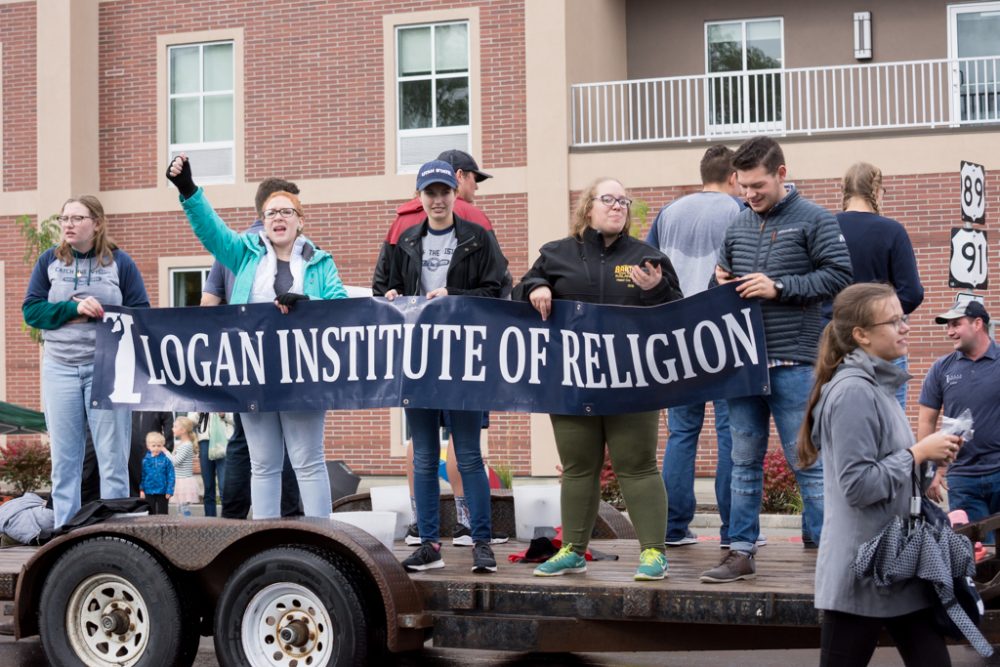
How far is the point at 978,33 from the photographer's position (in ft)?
77.6

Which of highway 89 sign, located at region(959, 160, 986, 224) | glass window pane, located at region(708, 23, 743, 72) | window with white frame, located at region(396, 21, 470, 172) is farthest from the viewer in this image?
glass window pane, located at region(708, 23, 743, 72)

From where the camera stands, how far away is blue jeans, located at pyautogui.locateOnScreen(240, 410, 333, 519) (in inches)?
283

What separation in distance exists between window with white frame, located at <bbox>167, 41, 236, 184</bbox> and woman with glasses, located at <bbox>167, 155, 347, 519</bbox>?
1672cm

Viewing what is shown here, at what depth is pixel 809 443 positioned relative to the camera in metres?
4.84

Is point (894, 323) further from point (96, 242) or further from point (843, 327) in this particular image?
point (96, 242)

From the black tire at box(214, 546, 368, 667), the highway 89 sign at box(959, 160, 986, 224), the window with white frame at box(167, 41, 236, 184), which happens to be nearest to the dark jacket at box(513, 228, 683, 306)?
the black tire at box(214, 546, 368, 667)

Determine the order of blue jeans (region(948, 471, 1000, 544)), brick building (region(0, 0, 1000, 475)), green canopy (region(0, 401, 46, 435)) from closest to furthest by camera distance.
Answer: blue jeans (region(948, 471, 1000, 544)) → green canopy (region(0, 401, 46, 435)) → brick building (region(0, 0, 1000, 475))

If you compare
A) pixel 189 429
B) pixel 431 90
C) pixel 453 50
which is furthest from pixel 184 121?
pixel 189 429

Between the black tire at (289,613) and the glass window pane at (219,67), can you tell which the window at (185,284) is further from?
the black tire at (289,613)

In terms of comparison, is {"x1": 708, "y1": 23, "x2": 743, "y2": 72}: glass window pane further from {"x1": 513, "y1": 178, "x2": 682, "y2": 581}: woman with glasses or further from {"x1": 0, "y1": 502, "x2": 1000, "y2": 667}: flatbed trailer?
{"x1": 0, "y1": 502, "x2": 1000, "y2": 667}: flatbed trailer

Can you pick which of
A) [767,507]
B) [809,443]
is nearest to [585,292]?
[809,443]

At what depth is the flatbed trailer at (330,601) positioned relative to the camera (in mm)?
5723

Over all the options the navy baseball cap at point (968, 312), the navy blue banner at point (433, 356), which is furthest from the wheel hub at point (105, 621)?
the navy baseball cap at point (968, 312)

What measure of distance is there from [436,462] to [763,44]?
18836 mm
